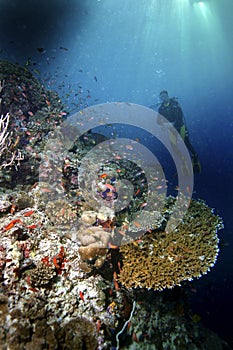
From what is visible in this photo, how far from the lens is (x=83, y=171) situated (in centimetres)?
665

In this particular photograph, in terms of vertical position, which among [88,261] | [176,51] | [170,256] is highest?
[176,51]

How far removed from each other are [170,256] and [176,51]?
72.8 m

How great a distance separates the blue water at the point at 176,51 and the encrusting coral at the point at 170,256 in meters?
5.35

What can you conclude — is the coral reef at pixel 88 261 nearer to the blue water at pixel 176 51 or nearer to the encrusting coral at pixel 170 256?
the encrusting coral at pixel 170 256

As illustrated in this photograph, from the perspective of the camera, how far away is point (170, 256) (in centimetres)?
429

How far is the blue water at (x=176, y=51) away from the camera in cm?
1370

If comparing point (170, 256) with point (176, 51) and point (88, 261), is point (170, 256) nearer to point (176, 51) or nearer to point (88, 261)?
point (88, 261)

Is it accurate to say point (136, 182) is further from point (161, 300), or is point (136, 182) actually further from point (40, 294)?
point (40, 294)

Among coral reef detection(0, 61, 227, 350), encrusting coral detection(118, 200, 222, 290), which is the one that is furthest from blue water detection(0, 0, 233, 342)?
encrusting coral detection(118, 200, 222, 290)

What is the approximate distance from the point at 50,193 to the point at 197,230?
383 centimetres

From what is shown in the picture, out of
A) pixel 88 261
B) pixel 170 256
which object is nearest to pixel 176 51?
pixel 170 256

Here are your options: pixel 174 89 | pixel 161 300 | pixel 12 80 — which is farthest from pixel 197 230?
pixel 174 89

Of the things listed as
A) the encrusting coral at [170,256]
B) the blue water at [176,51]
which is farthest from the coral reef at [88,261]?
the blue water at [176,51]

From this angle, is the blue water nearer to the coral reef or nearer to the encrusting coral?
the coral reef
